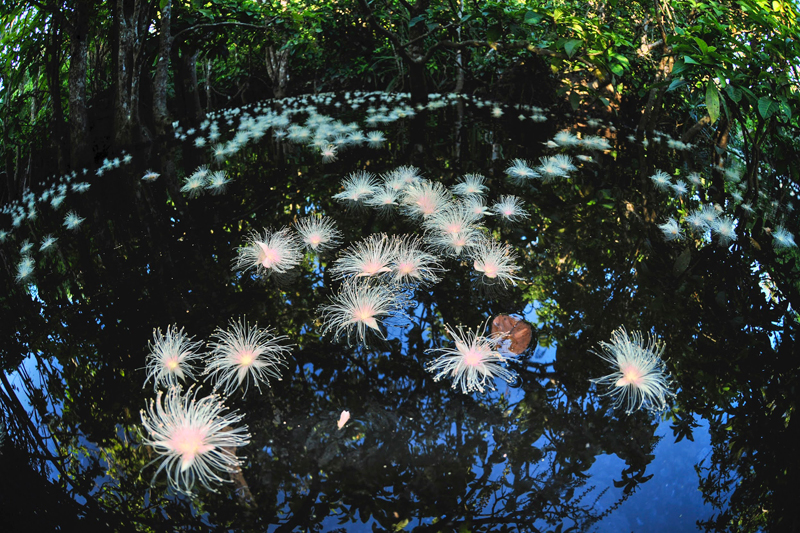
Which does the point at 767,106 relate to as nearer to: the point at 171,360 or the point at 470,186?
the point at 470,186

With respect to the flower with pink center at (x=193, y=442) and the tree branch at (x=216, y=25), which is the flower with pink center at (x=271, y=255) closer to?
the flower with pink center at (x=193, y=442)

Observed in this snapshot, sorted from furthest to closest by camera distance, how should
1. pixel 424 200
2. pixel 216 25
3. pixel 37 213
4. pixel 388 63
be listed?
pixel 388 63 < pixel 216 25 < pixel 37 213 < pixel 424 200

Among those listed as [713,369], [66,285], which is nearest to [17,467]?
[66,285]

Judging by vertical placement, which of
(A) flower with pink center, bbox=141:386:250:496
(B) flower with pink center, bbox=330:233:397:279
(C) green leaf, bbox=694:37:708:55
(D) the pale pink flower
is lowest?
(A) flower with pink center, bbox=141:386:250:496

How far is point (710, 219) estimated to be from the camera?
1.66m

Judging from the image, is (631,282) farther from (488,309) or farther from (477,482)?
(477,482)

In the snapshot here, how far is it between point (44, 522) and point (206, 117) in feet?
10.3

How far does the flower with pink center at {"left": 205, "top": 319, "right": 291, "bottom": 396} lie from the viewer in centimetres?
105

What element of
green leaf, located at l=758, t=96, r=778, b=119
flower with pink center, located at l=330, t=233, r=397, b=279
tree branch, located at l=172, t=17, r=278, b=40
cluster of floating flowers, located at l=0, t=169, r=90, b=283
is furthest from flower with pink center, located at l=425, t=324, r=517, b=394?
tree branch, located at l=172, t=17, r=278, b=40

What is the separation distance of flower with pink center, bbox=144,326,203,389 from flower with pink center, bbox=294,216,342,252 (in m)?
0.50

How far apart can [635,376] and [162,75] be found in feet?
11.0

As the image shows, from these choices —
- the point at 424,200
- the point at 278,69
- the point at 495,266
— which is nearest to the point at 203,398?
the point at 495,266

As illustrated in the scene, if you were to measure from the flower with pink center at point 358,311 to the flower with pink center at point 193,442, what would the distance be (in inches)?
13.2

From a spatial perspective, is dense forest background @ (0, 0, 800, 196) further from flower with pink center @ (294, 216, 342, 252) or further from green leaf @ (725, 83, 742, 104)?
flower with pink center @ (294, 216, 342, 252)
